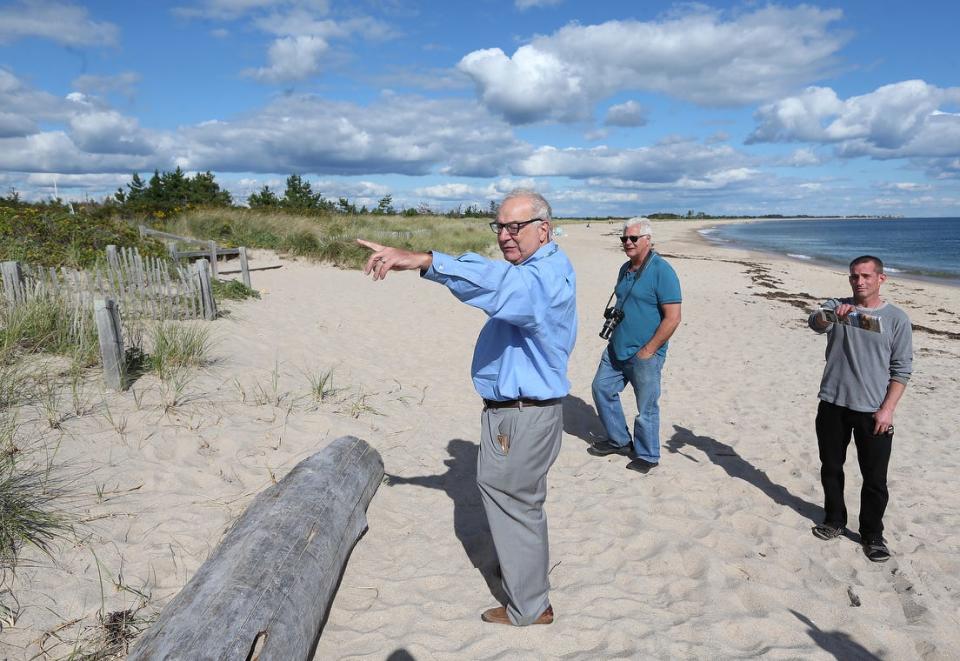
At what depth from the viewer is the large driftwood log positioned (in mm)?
2059

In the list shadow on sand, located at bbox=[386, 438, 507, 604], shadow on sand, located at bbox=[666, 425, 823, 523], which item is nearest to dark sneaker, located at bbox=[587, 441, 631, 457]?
shadow on sand, located at bbox=[666, 425, 823, 523]

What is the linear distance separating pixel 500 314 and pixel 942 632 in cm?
286

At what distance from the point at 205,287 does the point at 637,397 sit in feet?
19.6

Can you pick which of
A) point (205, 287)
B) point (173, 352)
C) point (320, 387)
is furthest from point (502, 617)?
point (205, 287)

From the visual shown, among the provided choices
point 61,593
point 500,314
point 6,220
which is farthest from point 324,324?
point 500,314

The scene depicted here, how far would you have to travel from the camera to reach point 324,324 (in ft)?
30.3

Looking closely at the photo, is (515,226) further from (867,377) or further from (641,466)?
(641,466)

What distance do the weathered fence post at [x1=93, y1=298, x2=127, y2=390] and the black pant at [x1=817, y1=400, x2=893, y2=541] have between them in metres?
5.21

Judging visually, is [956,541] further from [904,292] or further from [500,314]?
[904,292]

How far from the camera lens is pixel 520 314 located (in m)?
2.15

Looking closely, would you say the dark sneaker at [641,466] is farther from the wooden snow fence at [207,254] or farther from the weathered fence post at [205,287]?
the wooden snow fence at [207,254]

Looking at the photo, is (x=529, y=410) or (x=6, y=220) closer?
(x=529, y=410)

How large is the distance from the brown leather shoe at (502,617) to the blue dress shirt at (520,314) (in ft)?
3.76

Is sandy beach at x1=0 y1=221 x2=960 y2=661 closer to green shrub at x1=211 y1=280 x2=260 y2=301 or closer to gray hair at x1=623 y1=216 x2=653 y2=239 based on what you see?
gray hair at x1=623 y1=216 x2=653 y2=239
